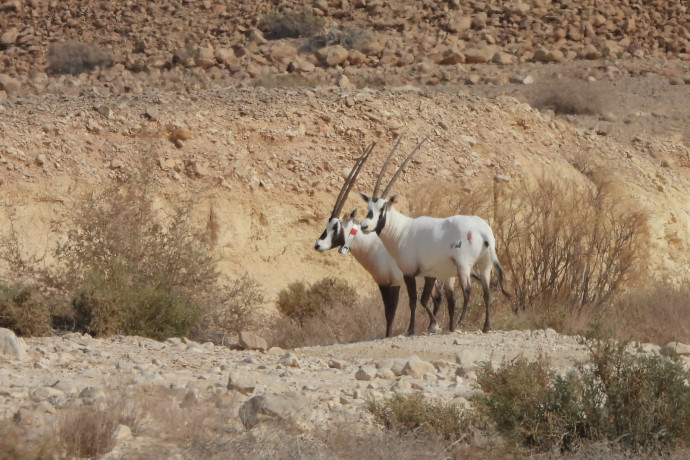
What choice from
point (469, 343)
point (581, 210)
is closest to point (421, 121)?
point (581, 210)

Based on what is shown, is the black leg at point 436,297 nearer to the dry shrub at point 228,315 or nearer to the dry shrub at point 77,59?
the dry shrub at point 228,315

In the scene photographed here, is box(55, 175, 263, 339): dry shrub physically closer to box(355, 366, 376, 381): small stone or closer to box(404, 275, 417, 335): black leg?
box(404, 275, 417, 335): black leg

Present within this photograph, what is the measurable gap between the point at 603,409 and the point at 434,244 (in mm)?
4804

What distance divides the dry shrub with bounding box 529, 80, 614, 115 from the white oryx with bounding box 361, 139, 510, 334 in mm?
15449

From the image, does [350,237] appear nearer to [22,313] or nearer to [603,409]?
[22,313]

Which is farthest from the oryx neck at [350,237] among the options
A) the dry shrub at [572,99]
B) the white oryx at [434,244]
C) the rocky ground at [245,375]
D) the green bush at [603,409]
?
the dry shrub at [572,99]

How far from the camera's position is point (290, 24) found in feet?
115

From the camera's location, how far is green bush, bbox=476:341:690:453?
24.2 ft

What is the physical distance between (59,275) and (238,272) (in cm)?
401

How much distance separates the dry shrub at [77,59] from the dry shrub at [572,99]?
12.8 m

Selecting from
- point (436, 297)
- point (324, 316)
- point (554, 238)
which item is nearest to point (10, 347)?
point (436, 297)

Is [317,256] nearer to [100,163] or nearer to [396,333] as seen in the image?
[100,163]

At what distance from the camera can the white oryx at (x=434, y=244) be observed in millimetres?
12078

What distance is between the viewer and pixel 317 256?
1822cm
